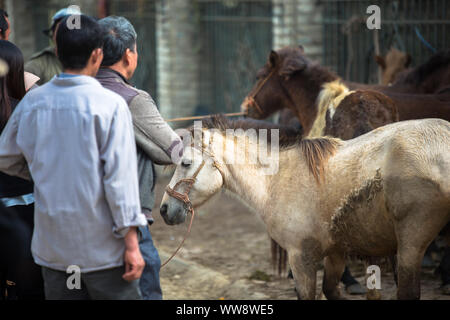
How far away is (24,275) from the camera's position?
10.3 ft

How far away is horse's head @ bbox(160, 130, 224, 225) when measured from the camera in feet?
11.9

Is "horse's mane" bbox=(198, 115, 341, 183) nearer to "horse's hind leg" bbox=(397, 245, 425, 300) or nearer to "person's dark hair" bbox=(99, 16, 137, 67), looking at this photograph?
"horse's hind leg" bbox=(397, 245, 425, 300)

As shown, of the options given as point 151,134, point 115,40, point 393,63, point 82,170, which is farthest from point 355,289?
point 82,170

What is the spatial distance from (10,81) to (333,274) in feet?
8.11

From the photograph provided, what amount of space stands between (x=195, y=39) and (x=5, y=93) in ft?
25.9

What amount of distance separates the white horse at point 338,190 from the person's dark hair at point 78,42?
4.01 feet

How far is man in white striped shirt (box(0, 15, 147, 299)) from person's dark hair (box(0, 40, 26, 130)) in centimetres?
65

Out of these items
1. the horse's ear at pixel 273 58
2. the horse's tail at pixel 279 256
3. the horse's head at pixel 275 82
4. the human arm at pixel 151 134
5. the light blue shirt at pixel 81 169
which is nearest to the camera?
the light blue shirt at pixel 81 169

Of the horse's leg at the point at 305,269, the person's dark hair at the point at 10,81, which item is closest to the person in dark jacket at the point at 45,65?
the person's dark hair at the point at 10,81

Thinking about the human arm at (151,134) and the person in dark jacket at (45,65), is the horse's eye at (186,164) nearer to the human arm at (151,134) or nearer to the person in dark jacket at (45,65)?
the human arm at (151,134)

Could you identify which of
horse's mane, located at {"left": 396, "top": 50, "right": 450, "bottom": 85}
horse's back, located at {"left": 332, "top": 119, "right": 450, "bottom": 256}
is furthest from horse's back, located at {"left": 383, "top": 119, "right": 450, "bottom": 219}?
horse's mane, located at {"left": 396, "top": 50, "right": 450, "bottom": 85}

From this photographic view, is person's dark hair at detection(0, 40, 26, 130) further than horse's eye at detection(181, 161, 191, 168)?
No

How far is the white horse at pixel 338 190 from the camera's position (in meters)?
3.27

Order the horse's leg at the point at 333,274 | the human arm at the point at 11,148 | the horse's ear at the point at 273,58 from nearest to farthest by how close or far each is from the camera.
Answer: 1. the human arm at the point at 11,148
2. the horse's leg at the point at 333,274
3. the horse's ear at the point at 273,58
